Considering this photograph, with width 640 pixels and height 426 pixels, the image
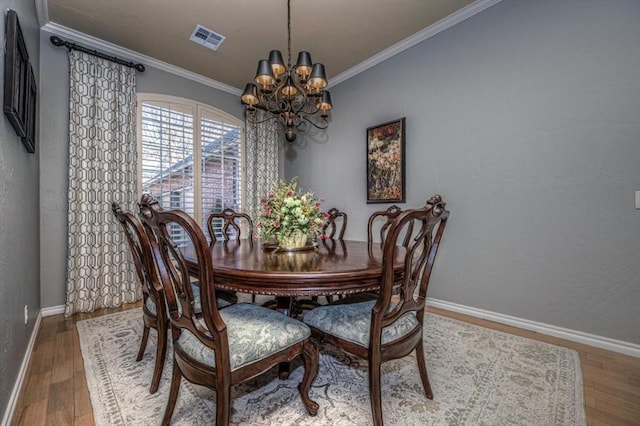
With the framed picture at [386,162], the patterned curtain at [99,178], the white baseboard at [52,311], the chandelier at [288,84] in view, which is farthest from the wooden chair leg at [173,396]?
the framed picture at [386,162]

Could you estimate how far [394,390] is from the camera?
1.53 metres

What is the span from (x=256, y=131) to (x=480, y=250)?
343 cm

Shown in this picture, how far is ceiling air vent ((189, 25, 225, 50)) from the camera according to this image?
2809 millimetres

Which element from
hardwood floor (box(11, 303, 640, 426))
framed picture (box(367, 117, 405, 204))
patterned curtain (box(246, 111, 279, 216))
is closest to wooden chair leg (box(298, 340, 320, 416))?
hardwood floor (box(11, 303, 640, 426))

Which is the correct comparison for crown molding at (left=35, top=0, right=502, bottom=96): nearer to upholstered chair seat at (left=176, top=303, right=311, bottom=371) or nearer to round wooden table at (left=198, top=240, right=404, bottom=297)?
round wooden table at (left=198, top=240, right=404, bottom=297)

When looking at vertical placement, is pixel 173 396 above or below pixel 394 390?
above

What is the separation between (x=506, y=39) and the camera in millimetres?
2402

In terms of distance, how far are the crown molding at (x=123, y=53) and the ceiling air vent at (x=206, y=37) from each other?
2.38 ft

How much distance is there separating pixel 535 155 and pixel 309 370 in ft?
7.80

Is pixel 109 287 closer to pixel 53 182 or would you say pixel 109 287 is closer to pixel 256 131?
pixel 53 182

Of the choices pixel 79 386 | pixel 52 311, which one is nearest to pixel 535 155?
pixel 79 386

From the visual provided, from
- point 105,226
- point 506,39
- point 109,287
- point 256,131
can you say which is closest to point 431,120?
point 506,39

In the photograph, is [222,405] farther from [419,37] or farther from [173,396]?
[419,37]

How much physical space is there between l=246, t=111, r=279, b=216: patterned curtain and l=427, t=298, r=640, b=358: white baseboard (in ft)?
9.62
